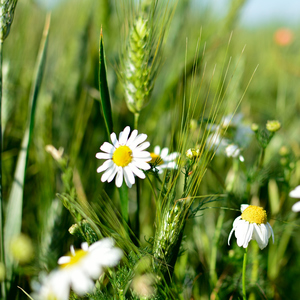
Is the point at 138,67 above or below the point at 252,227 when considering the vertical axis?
above

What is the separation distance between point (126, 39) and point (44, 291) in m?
0.38

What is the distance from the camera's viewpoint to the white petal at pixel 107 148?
36 cm

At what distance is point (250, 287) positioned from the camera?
52 centimetres

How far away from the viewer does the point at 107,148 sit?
359 mm

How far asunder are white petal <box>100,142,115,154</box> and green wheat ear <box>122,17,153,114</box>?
109mm

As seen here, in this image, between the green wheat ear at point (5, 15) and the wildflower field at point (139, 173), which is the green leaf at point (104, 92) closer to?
the wildflower field at point (139, 173)

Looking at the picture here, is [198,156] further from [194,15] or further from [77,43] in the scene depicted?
[194,15]

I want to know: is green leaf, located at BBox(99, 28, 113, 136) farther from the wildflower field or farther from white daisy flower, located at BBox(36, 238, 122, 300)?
white daisy flower, located at BBox(36, 238, 122, 300)

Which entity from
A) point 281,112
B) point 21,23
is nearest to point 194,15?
point 281,112

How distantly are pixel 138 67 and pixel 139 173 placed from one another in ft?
0.58

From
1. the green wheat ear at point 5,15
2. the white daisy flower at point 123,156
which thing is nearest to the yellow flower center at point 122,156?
the white daisy flower at point 123,156

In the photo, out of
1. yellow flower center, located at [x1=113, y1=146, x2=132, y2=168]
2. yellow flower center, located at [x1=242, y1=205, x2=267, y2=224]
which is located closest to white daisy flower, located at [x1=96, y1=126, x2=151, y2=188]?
yellow flower center, located at [x1=113, y1=146, x2=132, y2=168]

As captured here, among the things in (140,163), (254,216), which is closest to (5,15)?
(140,163)

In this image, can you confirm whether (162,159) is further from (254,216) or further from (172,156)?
(254,216)
